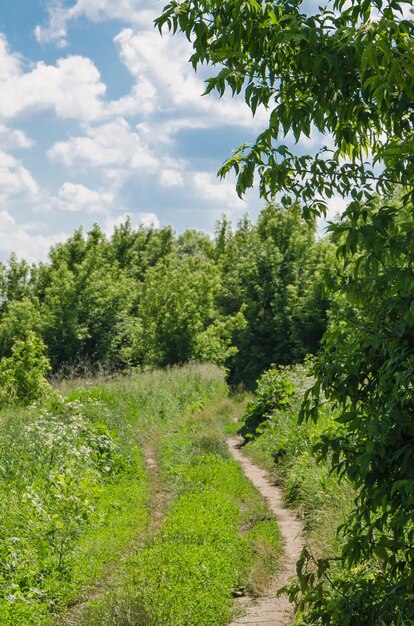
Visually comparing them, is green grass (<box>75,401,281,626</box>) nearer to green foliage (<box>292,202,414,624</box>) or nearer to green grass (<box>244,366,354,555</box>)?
green grass (<box>244,366,354,555</box>)

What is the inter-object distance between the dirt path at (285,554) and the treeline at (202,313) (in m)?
16.4

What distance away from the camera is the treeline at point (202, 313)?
31312mm

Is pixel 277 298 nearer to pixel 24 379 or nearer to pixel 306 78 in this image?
pixel 24 379

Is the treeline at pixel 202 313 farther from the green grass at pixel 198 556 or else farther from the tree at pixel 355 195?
the tree at pixel 355 195

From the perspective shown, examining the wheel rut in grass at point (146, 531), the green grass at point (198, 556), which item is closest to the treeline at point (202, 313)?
the wheel rut in grass at point (146, 531)

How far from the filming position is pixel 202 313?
111ft

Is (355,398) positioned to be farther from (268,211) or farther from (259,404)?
(268,211)

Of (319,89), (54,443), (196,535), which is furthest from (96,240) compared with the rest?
(319,89)

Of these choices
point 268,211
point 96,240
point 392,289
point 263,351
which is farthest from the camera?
point 96,240

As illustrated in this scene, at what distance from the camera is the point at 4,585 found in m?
6.87

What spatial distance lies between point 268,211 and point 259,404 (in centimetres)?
2652

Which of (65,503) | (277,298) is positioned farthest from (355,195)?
(277,298)

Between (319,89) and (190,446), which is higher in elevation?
(319,89)

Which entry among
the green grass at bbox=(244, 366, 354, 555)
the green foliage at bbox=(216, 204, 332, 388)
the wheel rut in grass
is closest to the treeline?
the green foliage at bbox=(216, 204, 332, 388)
